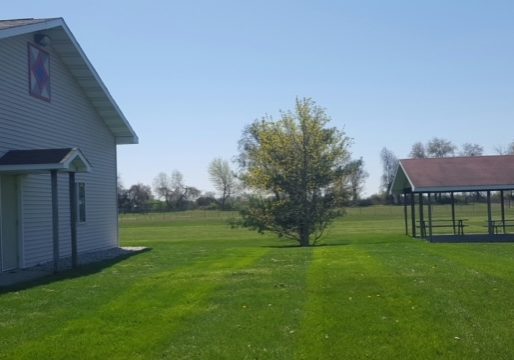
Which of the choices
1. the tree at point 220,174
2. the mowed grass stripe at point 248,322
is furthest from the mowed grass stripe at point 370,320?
the tree at point 220,174

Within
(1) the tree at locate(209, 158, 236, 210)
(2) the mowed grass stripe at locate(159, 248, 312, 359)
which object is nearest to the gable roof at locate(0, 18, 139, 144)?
(2) the mowed grass stripe at locate(159, 248, 312, 359)

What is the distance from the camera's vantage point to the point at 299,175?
1172 inches

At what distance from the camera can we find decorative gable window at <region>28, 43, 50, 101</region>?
1655cm

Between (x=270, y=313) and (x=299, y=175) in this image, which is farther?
(x=299, y=175)

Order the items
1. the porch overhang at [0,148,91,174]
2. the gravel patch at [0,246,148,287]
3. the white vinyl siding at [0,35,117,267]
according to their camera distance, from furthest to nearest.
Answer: the white vinyl siding at [0,35,117,267]
the porch overhang at [0,148,91,174]
the gravel patch at [0,246,148,287]

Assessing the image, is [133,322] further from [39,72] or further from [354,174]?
[354,174]

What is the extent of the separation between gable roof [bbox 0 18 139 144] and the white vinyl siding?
0.70 feet

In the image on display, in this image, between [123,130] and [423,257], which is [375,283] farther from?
[123,130]

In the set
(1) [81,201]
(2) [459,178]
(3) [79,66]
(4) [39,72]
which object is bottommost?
(1) [81,201]

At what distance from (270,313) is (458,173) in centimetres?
2414

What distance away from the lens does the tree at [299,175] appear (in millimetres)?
29766

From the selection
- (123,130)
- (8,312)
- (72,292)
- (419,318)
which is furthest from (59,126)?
(419,318)

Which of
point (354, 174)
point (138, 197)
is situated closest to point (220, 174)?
point (138, 197)

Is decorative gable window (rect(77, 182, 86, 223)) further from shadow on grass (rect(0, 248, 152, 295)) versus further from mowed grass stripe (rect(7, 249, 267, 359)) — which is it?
mowed grass stripe (rect(7, 249, 267, 359))
